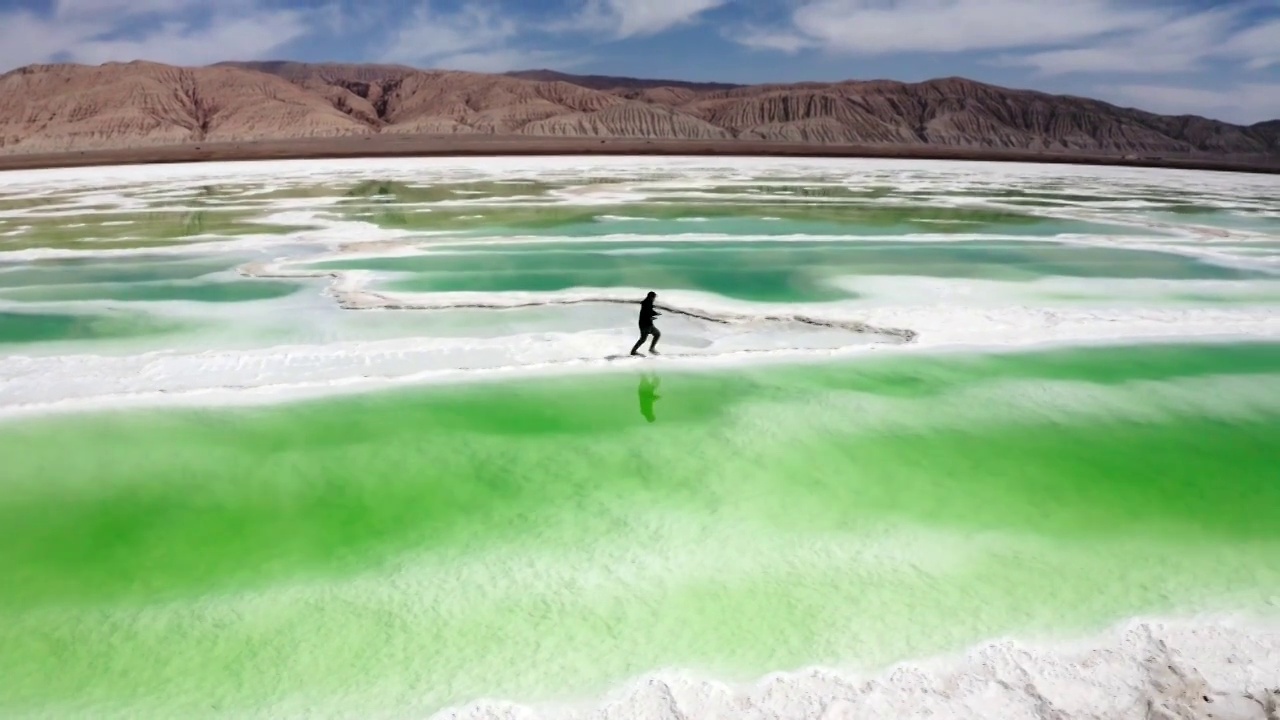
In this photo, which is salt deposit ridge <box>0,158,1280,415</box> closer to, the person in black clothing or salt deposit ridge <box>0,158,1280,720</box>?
salt deposit ridge <box>0,158,1280,720</box>

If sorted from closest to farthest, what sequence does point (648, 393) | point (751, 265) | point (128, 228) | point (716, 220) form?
1. point (648, 393)
2. point (751, 265)
3. point (128, 228)
4. point (716, 220)

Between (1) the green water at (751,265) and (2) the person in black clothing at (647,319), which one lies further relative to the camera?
(1) the green water at (751,265)

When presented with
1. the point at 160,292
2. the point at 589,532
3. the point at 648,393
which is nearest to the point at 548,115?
the point at 160,292

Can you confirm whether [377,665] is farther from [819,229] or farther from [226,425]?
[819,229]

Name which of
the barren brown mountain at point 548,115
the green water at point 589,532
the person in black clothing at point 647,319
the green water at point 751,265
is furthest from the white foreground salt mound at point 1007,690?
the barren brown mountain at point 548,115

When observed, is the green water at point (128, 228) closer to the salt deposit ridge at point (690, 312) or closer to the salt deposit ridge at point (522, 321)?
the salt deposit ridge at point (690, 312)

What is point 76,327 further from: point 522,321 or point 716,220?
point 716,220
